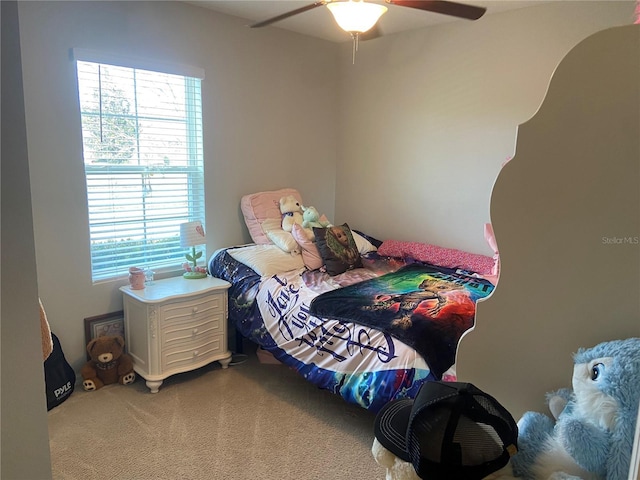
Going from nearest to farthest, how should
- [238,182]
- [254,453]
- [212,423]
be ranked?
[254,453] < [212,423] < [238,182]

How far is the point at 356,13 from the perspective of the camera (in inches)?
75.5

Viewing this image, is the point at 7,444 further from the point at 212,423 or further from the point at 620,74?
the point at 212,423

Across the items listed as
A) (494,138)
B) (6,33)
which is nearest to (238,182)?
(494,138)

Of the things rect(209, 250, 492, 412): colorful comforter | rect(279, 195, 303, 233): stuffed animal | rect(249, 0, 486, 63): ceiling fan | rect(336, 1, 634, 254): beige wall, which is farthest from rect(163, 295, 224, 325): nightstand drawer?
rect(249, 0, 486, 63): ceiling fan

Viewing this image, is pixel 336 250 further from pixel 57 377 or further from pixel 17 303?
pixel 17 303

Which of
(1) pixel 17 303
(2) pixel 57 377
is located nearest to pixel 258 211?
(2) pixel 57 377

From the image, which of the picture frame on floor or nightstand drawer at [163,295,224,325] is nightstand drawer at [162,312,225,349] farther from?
the picture frame on floor

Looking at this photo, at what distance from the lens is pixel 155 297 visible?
109 inches

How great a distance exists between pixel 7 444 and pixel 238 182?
2.85 metres

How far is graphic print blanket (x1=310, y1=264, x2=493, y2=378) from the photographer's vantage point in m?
2.18

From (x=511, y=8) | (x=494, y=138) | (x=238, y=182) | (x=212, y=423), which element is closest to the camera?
(x=212, y=423)

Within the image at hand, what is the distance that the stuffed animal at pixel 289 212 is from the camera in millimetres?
3469

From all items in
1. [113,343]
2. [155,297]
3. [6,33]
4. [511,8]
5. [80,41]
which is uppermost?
[511,8]

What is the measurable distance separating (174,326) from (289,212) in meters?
1.20
